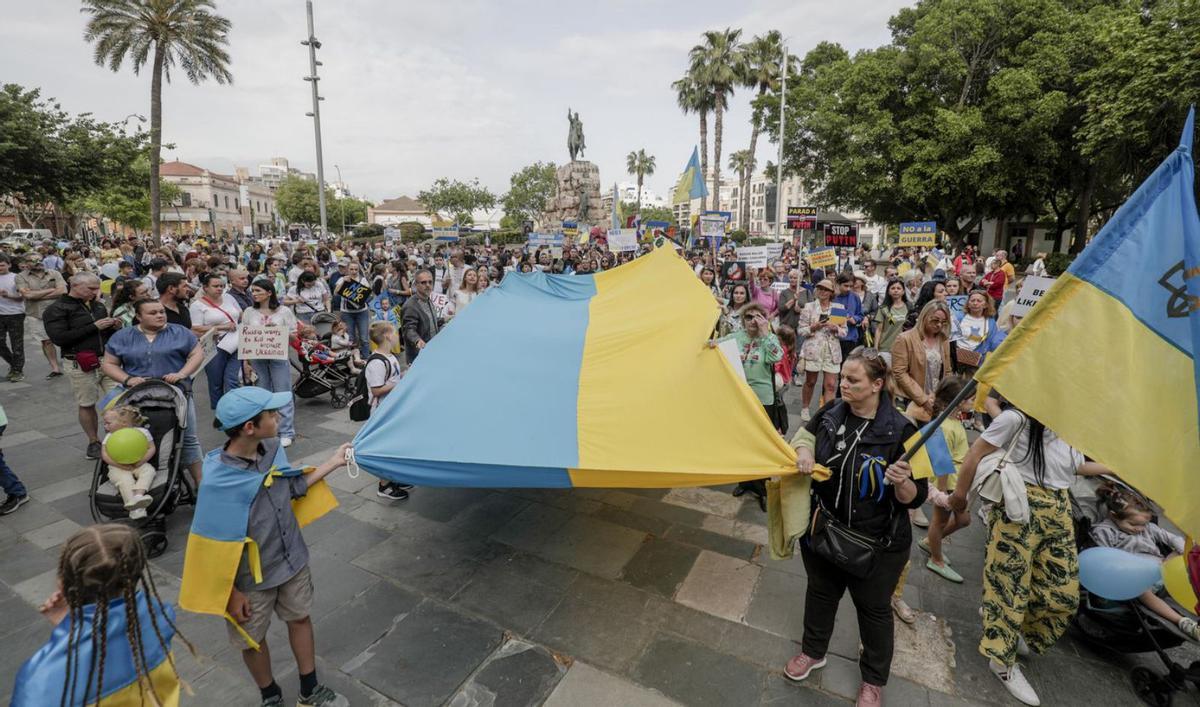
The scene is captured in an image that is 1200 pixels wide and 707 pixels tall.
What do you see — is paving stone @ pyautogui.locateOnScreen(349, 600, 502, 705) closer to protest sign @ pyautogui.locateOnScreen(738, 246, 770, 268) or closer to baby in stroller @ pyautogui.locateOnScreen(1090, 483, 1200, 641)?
baby in stroller @ pyautogui.locateOnScreen(1090, 483, 1200, 641)

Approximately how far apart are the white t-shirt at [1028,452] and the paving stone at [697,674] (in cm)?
178

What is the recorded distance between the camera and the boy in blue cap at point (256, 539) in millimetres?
2381

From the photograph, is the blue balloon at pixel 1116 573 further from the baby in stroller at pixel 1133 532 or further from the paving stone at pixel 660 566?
the paving stone at pixel 660 566

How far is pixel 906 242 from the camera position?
46.2ft

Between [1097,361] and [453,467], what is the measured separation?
3.07 m

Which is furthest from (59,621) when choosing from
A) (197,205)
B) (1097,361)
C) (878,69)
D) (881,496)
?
(197,205)

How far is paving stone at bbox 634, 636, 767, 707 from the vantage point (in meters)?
2.90

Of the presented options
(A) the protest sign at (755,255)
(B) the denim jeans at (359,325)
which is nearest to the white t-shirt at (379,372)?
(B) the denim jeans at (359,325)

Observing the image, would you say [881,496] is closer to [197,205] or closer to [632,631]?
[632,631]

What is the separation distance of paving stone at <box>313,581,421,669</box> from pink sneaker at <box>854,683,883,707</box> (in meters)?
2.68

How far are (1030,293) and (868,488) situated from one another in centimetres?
567

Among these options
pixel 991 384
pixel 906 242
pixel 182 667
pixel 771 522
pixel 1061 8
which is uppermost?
pixel 1061 8

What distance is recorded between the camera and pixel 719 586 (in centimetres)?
382

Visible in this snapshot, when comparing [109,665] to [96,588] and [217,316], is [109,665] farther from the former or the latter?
[217,316]
